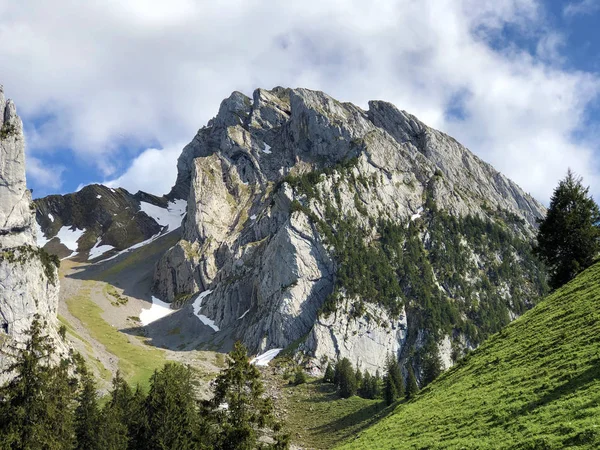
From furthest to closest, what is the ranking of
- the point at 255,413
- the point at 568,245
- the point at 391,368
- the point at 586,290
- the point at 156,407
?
the point at 391,368 < the point at 568,245 < the point at 156,407 < the point at 586,290 < the point at 255,413

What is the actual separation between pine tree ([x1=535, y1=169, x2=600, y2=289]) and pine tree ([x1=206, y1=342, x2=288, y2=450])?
38014 mm

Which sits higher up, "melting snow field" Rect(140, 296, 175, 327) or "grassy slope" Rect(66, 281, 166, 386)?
"melting snow field" Rect(140, 296, 175, 327)

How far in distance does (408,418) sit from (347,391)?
6956 centimetres

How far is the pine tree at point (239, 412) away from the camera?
91.7ft

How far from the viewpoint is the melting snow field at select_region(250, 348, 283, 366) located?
12500 centimetres

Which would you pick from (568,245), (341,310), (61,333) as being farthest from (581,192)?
(61,333)

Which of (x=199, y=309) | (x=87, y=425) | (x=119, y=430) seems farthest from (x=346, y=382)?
(x=199, y=309)

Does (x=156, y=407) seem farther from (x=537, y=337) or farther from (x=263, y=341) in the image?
(x=263, y=341)

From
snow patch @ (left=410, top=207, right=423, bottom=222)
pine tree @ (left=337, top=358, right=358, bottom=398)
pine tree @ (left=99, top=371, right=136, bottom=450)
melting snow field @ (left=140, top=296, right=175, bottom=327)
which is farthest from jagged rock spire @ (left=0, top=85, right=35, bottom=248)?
snow patch @ (left=410, top=207, right=423, bottom=222)

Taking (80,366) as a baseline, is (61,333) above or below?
above

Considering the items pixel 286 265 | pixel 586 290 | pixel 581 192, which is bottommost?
pixel 586 290

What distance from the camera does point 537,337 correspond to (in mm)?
30484

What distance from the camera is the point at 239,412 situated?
2867 centimetres

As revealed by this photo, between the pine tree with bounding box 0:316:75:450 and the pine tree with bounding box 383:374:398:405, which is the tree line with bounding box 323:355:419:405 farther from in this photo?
the pine tree with bounding box 0:316:75:450
